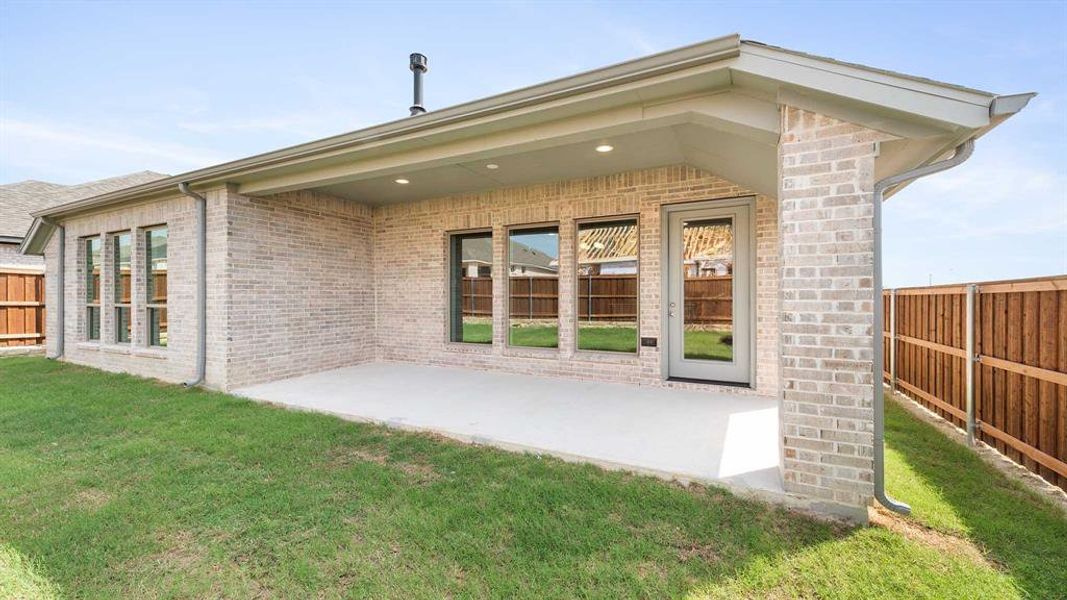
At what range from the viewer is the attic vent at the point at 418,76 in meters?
6.80

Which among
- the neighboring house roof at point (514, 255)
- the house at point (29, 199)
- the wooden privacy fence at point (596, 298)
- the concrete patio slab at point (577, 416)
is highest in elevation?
the house at point (29, 199)

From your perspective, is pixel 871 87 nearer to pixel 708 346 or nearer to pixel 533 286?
pixel 708 346

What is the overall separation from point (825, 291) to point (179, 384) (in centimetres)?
771

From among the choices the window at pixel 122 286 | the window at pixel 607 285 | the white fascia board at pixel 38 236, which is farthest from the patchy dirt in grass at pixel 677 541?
the white fascia board at pixel 38 236

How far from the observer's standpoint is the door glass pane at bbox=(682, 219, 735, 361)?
5.33m

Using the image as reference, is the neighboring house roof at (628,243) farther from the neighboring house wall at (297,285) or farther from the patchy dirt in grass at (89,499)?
the patchy dirt in grass at (89,499)

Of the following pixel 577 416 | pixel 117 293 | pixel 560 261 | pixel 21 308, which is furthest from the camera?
pixel 21 308

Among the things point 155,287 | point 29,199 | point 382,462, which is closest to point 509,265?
point 382,462

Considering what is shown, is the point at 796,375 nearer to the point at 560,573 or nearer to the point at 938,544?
the point at 938,544

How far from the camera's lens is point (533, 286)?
6.55 metres

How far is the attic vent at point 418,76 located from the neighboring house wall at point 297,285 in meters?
2.01

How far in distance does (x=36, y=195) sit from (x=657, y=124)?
20506 millimetres

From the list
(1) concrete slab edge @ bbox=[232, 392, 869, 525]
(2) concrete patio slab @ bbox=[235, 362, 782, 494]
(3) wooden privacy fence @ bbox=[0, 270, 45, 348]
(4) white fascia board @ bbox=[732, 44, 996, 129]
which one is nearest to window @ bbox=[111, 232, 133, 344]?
(2) concrete patio slab @ bbox=[235, 362, 782, 494]

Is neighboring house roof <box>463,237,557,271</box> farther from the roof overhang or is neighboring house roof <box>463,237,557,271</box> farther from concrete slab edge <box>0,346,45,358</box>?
concrete slab edge <box>0,346,45,358</box>
